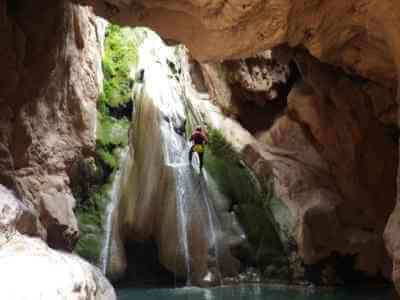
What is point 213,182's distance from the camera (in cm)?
1316

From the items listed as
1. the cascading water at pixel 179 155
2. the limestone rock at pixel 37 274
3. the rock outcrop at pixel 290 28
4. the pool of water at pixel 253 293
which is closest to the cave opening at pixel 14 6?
the rock outcrop at pixel 290 28

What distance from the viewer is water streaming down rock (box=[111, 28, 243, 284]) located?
11.6 metres

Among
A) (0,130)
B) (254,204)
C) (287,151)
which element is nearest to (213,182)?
(254,204)

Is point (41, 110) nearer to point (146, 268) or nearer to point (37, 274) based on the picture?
point (37, 274)

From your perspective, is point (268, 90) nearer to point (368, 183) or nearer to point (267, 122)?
point (267, 122)

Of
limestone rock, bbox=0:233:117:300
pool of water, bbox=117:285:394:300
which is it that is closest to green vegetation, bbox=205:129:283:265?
pool of water, bbox=117:285:394:300

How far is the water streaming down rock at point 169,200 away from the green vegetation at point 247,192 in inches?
14.9

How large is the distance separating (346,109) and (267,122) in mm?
4169

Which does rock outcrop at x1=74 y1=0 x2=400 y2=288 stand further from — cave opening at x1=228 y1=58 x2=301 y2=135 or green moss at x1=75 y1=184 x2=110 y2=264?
green moss at x1=75 y1=184 x2=110 y2=264

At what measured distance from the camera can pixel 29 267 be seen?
3.93 m

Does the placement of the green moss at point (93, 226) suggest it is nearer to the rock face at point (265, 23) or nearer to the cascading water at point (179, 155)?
the cascading water at point (179, 155)

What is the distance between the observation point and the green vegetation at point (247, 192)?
12.0 m

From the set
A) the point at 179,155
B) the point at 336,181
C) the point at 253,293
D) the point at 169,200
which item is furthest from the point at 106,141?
the point at 336,181

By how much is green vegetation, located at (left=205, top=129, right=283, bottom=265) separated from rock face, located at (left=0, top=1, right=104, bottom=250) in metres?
5.08
